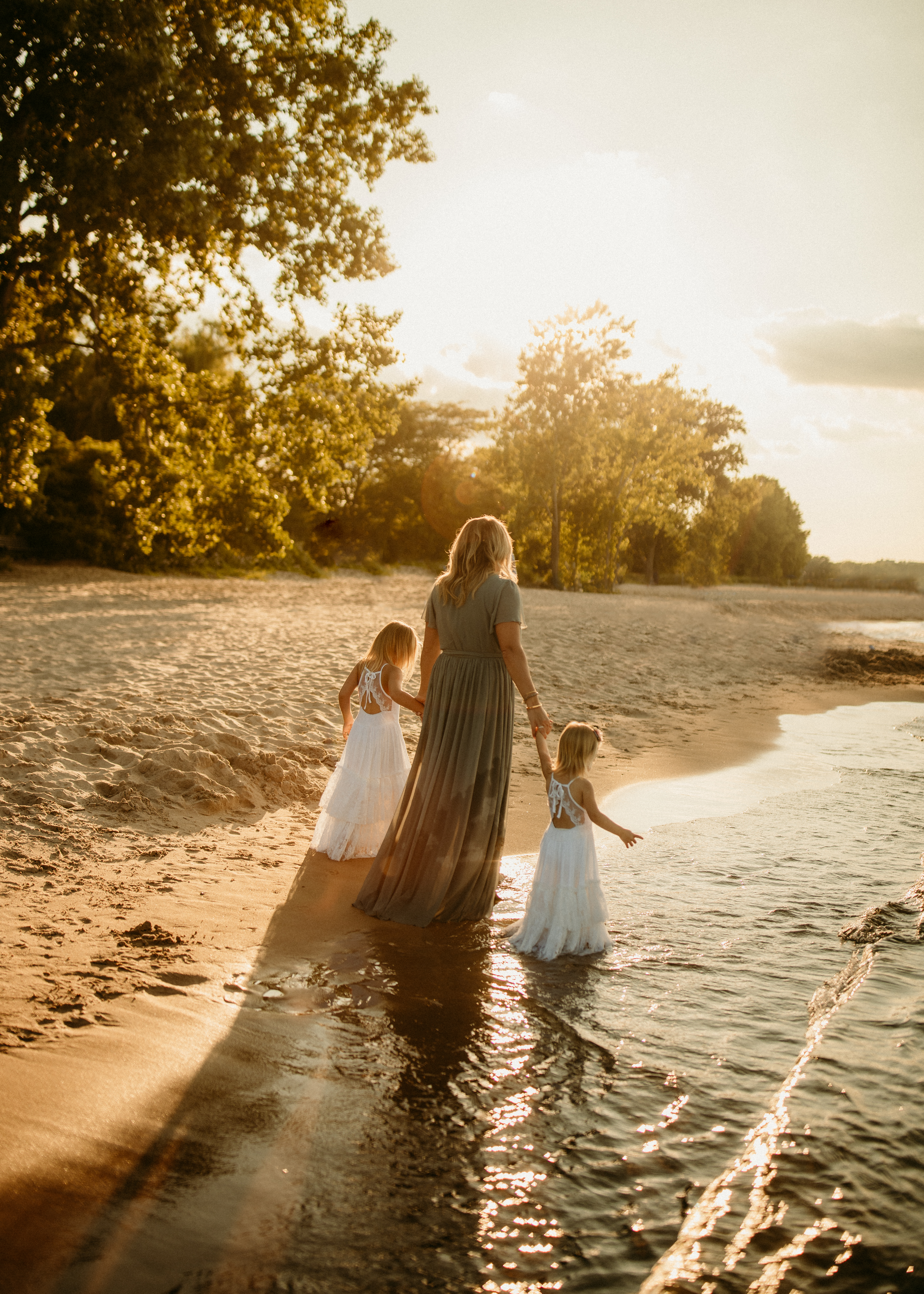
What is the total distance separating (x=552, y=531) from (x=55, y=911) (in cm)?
3607

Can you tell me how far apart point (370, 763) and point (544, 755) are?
1682 mm

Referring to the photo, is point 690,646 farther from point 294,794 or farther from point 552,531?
point 552,531

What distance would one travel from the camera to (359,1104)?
10.8ft

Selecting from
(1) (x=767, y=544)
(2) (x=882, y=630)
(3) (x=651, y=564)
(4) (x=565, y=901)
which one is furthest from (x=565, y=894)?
(1) (x=767, y=544)

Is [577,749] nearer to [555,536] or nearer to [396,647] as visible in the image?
[396,647]

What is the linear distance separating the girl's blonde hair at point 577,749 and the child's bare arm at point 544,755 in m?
0.04

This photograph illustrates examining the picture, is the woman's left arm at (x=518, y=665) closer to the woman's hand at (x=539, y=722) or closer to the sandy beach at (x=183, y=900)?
the woman's hand at (x=539, y=722)

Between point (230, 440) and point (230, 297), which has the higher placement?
point (230, 297)

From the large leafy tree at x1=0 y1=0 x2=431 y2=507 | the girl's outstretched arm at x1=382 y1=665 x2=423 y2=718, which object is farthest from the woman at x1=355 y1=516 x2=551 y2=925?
the large leafy tree at x1=0 y1=0 x2=431 y2=507

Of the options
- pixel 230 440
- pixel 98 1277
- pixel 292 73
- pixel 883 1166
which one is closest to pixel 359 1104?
pixel 98 1277

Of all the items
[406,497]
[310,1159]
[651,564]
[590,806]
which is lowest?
[310,1159]

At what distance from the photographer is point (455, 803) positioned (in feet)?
15.6

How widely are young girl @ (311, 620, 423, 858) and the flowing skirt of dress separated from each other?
0.85 m

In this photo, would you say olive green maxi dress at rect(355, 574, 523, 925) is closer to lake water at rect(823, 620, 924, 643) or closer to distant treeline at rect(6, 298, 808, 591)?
distant treeline at rect(6, 298, 808, 591)
